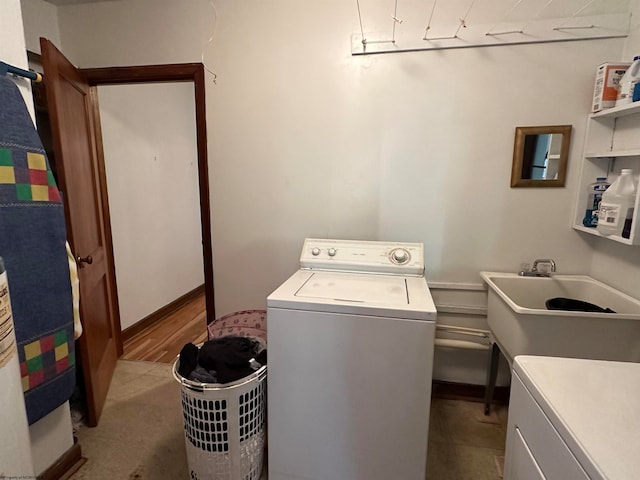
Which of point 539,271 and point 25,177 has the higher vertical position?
point 25,177

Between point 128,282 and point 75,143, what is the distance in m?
1.42

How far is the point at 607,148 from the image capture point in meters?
1.72

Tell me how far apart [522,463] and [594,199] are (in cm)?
145

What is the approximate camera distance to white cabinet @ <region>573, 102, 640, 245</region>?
1.56m

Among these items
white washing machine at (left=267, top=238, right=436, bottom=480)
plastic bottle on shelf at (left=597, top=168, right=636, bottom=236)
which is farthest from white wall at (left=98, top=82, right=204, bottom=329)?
plastic bottle on shelf at (left=597, top=168, right=636, bottom=236)

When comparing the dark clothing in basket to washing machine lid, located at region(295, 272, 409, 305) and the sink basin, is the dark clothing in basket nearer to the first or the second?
washing machine lid, located at region(295, 272, 409, 305)

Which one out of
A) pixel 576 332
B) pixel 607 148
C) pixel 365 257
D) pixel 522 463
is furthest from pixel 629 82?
pixel 522 463

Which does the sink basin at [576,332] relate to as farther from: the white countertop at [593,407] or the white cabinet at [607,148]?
the white countertop at [593,407]

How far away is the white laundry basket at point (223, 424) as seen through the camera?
4.38ft

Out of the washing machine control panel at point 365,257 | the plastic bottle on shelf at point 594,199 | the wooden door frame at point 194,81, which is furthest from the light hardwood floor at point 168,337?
the plastic bottle on shelf at point 594,199

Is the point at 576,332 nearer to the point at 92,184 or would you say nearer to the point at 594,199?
the point at 594,199

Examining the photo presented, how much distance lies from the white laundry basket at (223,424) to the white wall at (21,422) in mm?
502

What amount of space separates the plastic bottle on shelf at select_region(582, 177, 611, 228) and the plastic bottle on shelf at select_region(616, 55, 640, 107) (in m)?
0.37

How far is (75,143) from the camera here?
1.78 meters
